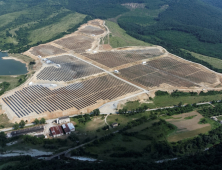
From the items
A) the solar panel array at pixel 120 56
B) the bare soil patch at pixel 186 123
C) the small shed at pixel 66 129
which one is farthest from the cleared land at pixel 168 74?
the small shed at pixel 66 129

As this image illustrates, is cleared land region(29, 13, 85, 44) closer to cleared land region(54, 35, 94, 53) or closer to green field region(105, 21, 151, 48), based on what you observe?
cleared land region(54, 35, 94, 53)

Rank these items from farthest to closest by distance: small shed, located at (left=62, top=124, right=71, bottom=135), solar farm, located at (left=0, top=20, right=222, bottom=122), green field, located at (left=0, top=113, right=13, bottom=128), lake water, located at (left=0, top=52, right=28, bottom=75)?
lake water, located at (left=0, top=52, right=28, bottom=75) → solar farm, located at (left=0, top=20, right=222, bottom=122) → green field, located at (left=0, top=113, right=13, bottom=128) → small shed, located at (left=62, top=124, right=71, bottom=135)

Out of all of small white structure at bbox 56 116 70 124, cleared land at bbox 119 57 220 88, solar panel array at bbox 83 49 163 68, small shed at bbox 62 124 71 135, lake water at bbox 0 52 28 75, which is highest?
solar panel array at bbox 83 49 163 68

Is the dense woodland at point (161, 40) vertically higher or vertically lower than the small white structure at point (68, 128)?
higher

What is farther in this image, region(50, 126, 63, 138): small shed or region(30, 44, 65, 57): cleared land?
region(30, 44, 65, 57): cleared land

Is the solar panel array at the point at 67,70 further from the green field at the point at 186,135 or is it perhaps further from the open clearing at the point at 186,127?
the green field at the point at 186,135

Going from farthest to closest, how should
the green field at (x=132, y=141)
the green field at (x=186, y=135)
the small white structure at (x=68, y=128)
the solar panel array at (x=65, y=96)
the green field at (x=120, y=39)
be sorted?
the green field at (x=120, y=39), the solar panel array at (x=65, y=96), the small white structure at (x=68, y=128), the green field at (x=186, y=135), the green field at (x=132, y=141)

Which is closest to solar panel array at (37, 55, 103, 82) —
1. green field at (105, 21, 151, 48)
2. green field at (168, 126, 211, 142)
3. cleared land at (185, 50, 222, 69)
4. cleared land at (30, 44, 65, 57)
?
cleared land at (30, 44, 65, 57)
